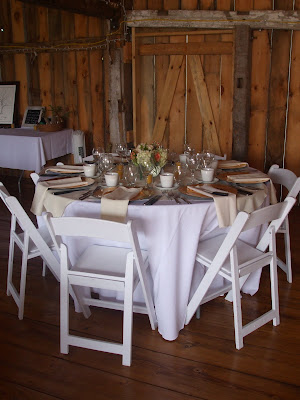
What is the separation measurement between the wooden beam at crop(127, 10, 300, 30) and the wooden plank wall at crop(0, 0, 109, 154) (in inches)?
35.4

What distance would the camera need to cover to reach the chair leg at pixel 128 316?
227 cm

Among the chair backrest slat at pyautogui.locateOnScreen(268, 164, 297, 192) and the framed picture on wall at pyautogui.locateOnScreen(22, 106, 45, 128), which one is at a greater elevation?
the framed picture on wall at pyautogui.locateOnScreen(22, 106, 45, 128)

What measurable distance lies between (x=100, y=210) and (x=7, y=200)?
1.82ft

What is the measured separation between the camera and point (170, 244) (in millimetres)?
2504

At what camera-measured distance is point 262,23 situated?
457 cm

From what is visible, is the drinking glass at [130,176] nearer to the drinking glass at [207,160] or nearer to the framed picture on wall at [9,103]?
the drinking glass at [207,160]

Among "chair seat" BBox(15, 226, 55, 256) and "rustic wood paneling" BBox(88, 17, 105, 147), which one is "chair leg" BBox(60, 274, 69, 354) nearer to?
"chair seat" BBox(15, 226, 55, 256)

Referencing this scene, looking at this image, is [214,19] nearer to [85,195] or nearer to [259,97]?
[259,97]

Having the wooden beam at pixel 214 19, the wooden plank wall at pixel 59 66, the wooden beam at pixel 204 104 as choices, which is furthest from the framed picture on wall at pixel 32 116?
the wooden beam at pixel 204 104

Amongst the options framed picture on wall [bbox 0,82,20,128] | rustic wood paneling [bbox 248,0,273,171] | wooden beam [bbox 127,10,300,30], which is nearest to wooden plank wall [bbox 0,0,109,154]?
framed picture on wall [bbox 0,82,20,128]

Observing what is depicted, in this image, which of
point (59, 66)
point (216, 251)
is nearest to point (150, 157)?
point (216, 251)

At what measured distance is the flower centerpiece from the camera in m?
2.91

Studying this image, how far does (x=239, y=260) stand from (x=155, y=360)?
2.52 feet

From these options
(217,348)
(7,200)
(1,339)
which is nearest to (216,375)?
(217,348)
